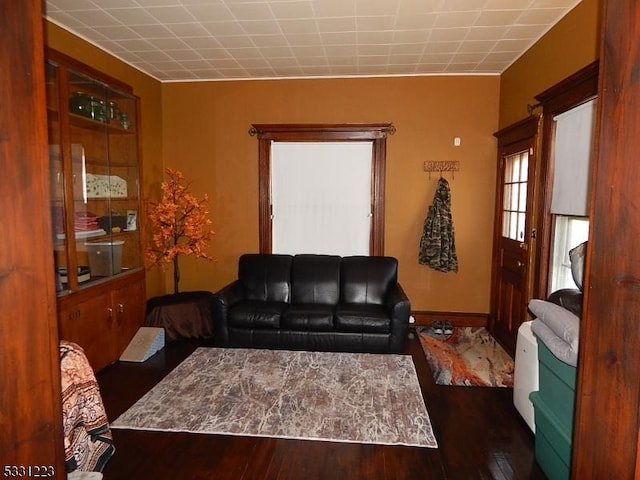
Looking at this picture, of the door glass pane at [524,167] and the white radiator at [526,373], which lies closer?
the white radiator at [526,373]

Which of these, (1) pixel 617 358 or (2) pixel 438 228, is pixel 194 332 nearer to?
(2) pixel 438 228

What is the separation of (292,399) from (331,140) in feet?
9.64

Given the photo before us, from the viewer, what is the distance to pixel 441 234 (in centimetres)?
462

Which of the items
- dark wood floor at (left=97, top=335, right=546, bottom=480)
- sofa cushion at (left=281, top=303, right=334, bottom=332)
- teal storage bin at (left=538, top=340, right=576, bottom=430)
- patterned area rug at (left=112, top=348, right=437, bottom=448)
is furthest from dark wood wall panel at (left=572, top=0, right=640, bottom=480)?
sofa cushion at (left=281, top=303, right=334, bottom=332)

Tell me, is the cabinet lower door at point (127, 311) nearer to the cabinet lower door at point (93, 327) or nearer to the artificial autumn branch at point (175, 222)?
the cabinet lower door at point (93, 327)

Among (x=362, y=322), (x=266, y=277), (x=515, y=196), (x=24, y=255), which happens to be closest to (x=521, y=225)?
(x=515, y=196)

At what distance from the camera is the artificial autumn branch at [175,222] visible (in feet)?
14.3

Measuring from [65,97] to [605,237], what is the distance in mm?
3497

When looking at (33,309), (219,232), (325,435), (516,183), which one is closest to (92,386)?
(325,435)

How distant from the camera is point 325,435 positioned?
2574 millimetres

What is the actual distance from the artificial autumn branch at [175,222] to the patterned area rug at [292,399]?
116 cm

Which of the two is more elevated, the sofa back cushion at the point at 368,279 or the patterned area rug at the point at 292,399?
the sofa back cushion at the point at 368,279

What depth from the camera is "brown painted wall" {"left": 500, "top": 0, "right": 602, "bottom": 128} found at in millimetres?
2818

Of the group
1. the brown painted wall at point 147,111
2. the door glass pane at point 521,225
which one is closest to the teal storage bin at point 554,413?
the door glass pane at point 521,225
